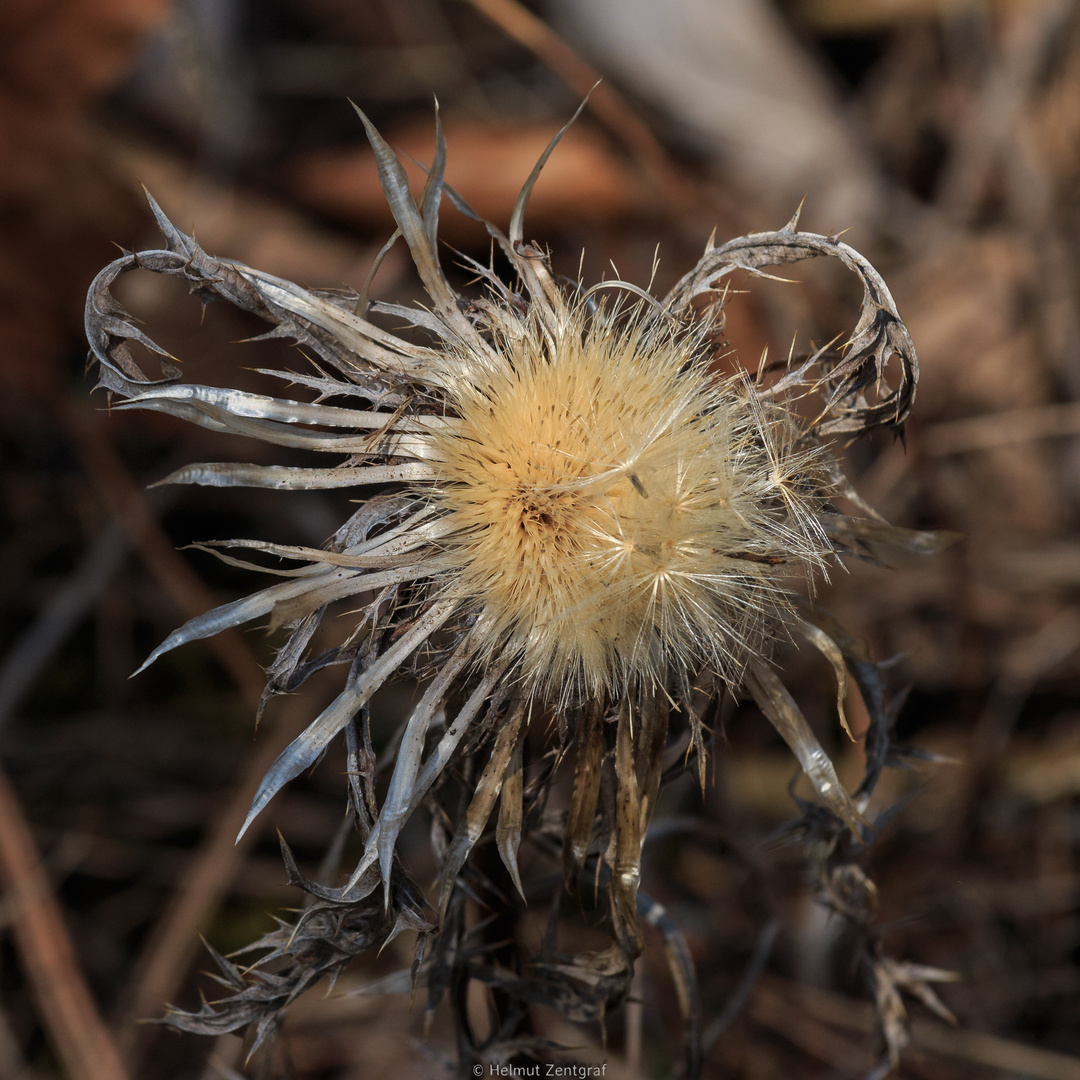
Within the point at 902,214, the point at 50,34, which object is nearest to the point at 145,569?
the point at 50,34

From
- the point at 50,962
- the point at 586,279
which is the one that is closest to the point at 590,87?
the point at 586,279

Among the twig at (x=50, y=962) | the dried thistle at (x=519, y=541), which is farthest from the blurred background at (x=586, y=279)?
the dried thistle at (x=519, y=541)

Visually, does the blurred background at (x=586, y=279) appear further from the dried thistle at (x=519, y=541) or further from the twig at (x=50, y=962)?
the dried thistle at (x=519, y=541)

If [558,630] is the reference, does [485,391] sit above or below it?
above

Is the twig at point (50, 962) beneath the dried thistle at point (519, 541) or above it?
beneath

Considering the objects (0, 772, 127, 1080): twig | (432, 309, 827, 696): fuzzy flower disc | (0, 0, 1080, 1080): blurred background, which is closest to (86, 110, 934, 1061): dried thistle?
(432, 309, 827, 696): fuzzy flower disc

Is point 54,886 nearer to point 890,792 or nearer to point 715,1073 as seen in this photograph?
point 715,1073

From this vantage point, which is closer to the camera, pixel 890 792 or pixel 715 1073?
pixel 715 1073

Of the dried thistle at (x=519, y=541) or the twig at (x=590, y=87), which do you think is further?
the twig at (x=590, y=87)
